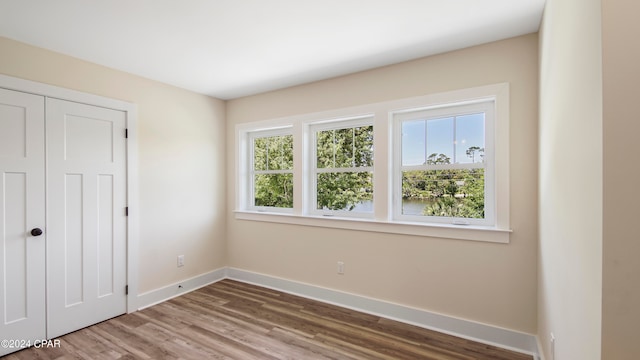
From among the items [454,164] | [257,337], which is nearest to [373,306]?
[257,337]

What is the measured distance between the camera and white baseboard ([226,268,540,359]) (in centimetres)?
237

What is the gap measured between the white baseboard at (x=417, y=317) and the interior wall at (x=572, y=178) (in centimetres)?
39

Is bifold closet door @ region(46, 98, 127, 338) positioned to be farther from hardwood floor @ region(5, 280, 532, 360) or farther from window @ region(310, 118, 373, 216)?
window @ region(310, 118, 373, 216)

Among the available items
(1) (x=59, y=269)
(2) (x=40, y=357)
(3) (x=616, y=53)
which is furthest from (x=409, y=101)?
(2) (x=40, y=357)

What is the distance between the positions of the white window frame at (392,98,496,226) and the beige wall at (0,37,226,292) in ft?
8.17

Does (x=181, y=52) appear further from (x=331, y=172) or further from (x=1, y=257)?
(x=1, y=257)

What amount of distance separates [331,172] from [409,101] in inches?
47.0

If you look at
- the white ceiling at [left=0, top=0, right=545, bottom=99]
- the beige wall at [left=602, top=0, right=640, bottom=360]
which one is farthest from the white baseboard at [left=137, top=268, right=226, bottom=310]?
the beige wall at [left=602, top=0, right=640, bottom=360]

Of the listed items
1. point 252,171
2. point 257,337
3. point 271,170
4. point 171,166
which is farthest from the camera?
point 252,171

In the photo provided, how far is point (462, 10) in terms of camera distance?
6.62 ft

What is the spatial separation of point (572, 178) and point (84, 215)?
368 cm

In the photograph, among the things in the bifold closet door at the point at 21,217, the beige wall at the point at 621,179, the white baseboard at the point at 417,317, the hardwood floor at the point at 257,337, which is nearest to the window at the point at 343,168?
the white baseboard at the point at 417,317

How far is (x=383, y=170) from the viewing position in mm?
2994

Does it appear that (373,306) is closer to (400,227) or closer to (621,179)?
(400,227)
